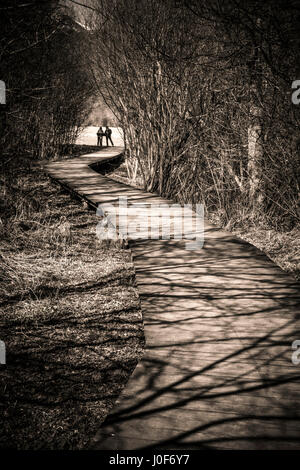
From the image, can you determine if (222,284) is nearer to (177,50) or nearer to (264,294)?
(264,294)

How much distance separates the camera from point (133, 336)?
352 centimetres

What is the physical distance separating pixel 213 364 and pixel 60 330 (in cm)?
162

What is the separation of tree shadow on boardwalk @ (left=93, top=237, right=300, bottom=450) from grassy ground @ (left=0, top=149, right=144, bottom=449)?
1.57 ft

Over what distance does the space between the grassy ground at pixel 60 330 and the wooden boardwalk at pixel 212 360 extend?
1.55 feet

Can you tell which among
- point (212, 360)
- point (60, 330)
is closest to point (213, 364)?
point (212, 360)

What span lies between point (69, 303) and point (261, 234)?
11.2 ft

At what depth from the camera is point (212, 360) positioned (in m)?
2.43

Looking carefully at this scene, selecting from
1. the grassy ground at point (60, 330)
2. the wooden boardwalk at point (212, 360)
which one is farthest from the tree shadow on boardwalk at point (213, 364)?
the grassy ground at point (60, 330)

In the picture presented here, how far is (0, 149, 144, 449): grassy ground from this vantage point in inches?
99.2

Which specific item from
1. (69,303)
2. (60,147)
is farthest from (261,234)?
(60,147)

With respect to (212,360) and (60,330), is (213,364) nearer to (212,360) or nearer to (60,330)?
(212,360)

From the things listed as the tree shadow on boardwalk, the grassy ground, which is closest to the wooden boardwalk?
the tree shadow on boardwalk

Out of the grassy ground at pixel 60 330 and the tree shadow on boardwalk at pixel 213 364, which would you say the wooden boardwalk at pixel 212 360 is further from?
the grassy ground at pixel 60 330

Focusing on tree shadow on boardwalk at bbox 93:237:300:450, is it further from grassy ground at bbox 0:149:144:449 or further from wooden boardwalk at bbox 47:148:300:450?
grassy ground at bbox 0:149:144:449
